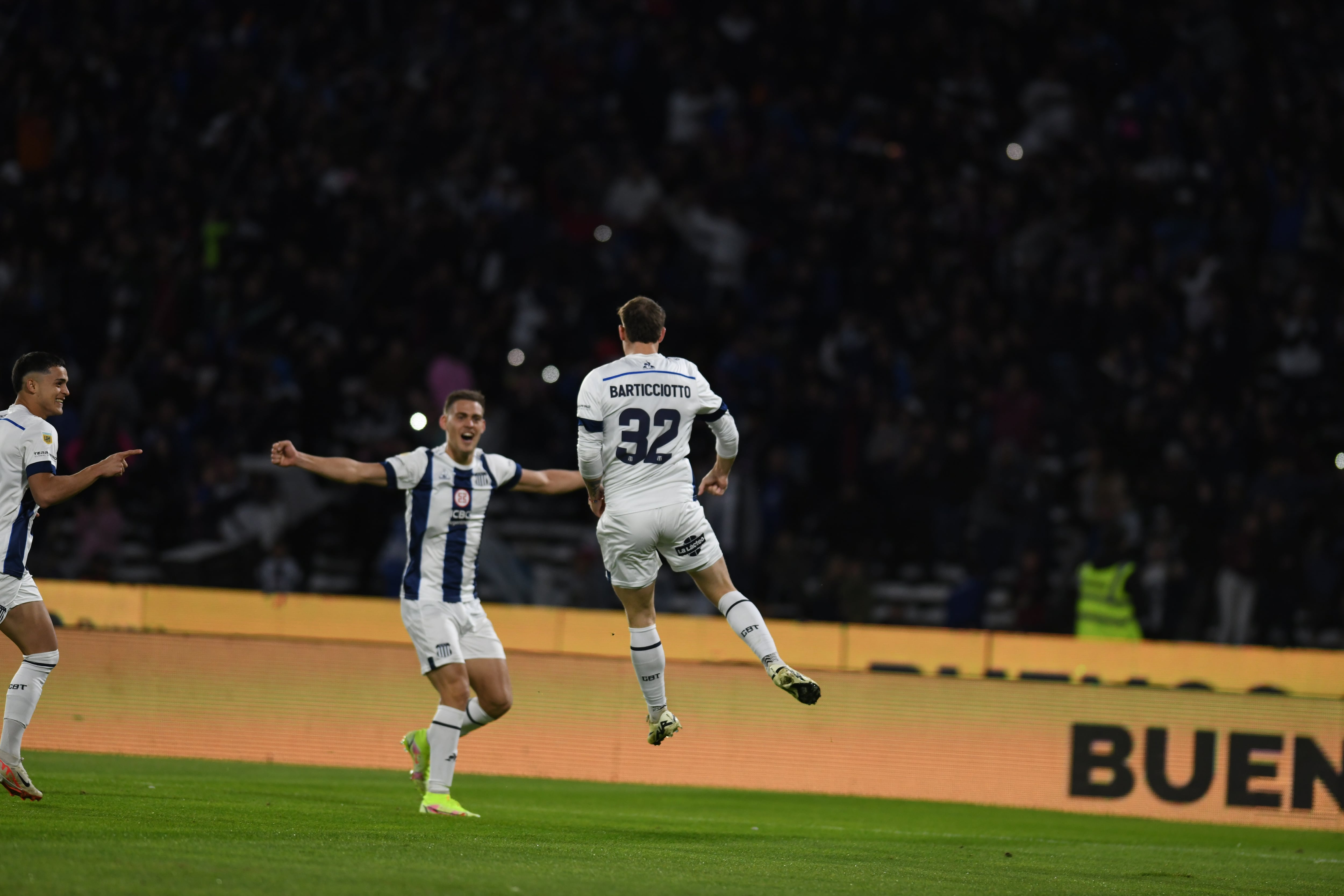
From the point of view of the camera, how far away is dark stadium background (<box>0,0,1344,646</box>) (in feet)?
54.5

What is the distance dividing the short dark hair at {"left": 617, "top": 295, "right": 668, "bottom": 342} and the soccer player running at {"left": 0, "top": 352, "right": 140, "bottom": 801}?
102 inches

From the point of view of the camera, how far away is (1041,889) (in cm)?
710

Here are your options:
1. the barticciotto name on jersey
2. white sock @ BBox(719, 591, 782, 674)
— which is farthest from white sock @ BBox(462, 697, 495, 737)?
the barticciotto name on jersey

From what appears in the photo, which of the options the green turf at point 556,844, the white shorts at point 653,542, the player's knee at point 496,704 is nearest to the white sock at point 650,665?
the white shorts at point 653,542

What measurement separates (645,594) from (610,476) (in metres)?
0.70

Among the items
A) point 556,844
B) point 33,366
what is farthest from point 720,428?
point 33,366

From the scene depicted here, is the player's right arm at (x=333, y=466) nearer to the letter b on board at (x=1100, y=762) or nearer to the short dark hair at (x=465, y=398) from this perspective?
the short dark hair at (x=465, y=398)

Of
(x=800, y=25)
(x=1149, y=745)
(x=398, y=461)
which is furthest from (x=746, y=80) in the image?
(x=398, y=461)

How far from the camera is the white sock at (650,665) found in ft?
28.4

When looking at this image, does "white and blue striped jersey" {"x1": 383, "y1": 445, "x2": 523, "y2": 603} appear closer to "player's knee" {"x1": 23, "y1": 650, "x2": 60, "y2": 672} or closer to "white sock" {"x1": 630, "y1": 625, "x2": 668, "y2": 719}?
"white sock" {"x1": 630, "y1": 625, "x2": 668, "y2": 719}

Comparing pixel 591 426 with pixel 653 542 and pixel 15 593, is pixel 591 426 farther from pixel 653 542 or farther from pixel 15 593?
pixel 15 593

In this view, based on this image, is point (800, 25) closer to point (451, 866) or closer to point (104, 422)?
point (104, 422)

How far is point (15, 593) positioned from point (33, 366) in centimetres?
118

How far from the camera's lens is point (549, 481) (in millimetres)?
9586
